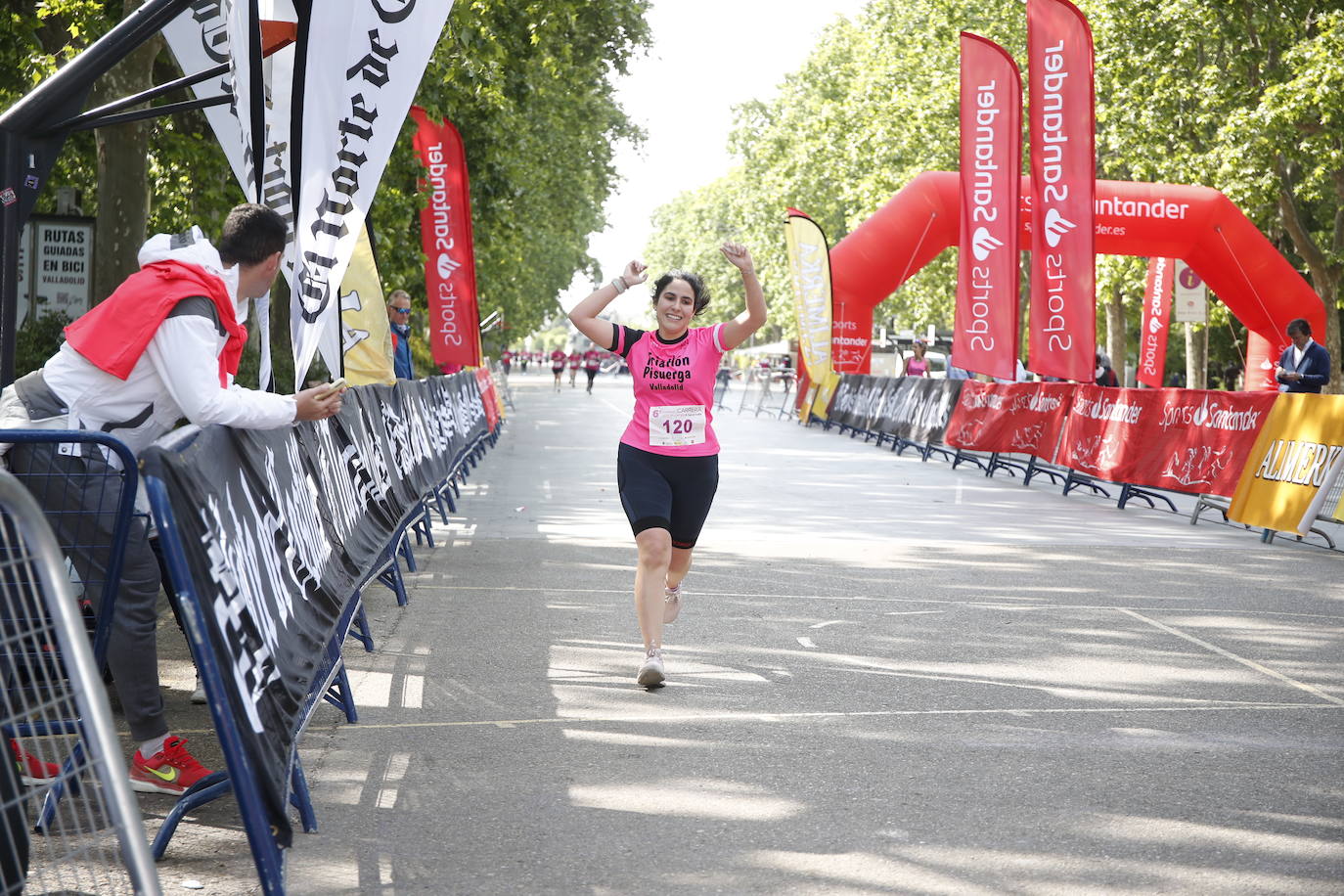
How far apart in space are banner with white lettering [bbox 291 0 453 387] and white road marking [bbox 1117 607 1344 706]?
5285mm

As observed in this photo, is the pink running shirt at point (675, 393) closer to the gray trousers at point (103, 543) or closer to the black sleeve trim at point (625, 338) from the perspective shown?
the black sleeve trim at point (625, 338)

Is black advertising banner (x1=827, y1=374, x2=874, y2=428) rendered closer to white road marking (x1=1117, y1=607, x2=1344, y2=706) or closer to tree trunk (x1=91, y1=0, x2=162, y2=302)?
tree trunk (x1=91, y1=0, x2=162, y2=302)

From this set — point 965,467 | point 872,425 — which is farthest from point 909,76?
point 965,467

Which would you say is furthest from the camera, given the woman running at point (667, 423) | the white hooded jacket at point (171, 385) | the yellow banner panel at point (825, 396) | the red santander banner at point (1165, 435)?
the yellow banner panel at point (825, 396)

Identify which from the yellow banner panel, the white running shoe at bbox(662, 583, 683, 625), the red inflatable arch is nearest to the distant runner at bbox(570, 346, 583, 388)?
the yellow banner panel

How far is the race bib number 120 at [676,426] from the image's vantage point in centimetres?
719

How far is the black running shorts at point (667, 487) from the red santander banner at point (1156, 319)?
26193mm

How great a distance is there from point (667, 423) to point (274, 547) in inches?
107

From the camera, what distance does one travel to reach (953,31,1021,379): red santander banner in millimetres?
21109

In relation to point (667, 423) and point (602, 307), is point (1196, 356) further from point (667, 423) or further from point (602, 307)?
point (667, 423)

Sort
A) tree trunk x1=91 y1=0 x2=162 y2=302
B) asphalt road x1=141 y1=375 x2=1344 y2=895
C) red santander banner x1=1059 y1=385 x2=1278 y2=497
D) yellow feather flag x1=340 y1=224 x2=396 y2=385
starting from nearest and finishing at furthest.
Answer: asphalt road x1=141 y1=375 x2=1344 y2=895 → yellow feather flag x1=340 y1=224 x2=396 y2=385 → tree trunk x1=91 y1=0 x2=162 y2=302 → red santander banner x1=1059 y1=385 x2=1278 y2=497

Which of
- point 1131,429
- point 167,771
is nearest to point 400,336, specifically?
point 1131,429

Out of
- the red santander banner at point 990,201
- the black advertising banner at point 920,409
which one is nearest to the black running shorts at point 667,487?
the red santander banner at point 990,201

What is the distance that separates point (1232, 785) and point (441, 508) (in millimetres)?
9703
